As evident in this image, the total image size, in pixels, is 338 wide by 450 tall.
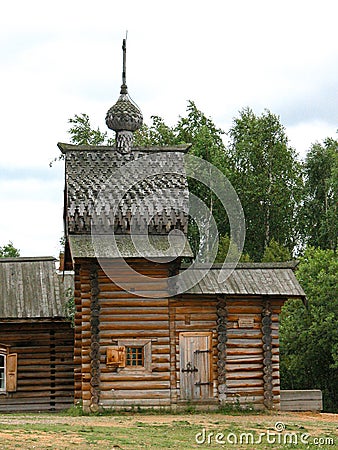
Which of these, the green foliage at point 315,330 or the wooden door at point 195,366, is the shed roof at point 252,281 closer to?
the wooden door at point 195,366

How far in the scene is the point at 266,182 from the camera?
45.2 m

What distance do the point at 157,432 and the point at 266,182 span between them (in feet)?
92.3

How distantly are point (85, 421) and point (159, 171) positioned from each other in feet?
24.7

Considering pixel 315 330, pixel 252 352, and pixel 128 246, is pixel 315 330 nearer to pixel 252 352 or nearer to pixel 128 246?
pixel 252 352

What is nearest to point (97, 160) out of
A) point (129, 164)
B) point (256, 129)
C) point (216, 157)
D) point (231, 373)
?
point (129, 164)

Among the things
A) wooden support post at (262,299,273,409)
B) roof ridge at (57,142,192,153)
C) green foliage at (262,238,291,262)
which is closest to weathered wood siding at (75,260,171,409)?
wooden support post at (262,299,273,409)

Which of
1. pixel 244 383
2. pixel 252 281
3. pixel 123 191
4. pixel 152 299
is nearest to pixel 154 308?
pixel 152 299

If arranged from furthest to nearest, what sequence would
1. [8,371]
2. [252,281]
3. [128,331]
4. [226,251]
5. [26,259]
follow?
1. [226,251]
2. [26,259]
3. [8,371]
4. [252,281]
5. [128,331]

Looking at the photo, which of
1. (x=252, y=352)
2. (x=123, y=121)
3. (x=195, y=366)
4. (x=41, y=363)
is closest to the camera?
(x=195, y=366)

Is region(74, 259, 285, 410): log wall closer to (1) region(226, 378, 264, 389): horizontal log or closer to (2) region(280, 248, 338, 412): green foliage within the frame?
(1) region(226, 378, 264, 389): horizontal log

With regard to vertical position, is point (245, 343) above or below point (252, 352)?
above

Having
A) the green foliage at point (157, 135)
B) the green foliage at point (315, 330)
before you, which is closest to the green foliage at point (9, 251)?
the green foliage at point (157, 135)

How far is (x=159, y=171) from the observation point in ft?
81.7

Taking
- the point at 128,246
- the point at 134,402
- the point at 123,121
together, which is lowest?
the point at 134,402
